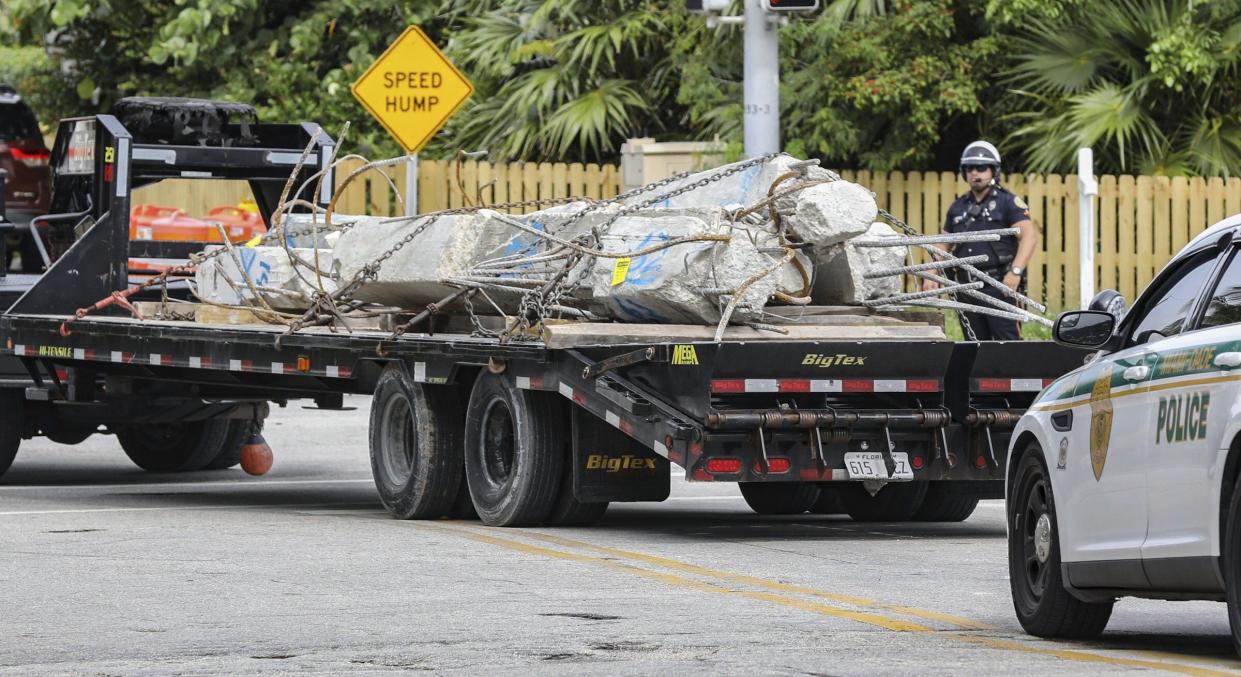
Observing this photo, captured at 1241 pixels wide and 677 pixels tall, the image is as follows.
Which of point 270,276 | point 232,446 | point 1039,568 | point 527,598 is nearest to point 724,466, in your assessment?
point 527,598

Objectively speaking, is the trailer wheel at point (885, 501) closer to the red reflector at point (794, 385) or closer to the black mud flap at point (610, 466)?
the black mud flap at point (610, 466)

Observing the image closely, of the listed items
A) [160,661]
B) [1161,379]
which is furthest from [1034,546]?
[160,661]

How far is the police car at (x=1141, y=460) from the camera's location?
6.92 meters

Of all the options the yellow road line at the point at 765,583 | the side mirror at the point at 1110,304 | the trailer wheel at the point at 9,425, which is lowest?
the yellow road line at the point at 765,583

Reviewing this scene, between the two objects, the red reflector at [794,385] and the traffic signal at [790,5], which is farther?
the traffic signal at [790,5]

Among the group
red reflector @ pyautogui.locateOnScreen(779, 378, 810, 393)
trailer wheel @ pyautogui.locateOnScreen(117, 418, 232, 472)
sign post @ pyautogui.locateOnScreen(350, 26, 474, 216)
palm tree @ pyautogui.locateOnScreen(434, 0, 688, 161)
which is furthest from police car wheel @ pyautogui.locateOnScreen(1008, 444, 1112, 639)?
palm tree @ pyautogui.locateOnScreen(434, 0, 688, 161)

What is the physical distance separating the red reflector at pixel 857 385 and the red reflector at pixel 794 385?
0.20 meters

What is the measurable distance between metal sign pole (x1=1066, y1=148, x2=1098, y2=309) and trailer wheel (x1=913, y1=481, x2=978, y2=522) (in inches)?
298

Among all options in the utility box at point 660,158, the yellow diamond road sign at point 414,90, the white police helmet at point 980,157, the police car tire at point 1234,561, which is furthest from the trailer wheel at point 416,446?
the utility box at point 660,158

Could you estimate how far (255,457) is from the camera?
16.7 metres

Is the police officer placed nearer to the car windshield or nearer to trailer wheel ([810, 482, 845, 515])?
trailer wheel ([810, 482, 845, 515])

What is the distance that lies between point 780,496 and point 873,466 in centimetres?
214

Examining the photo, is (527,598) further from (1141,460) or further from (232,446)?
(232,446)

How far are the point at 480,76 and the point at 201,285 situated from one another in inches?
419
